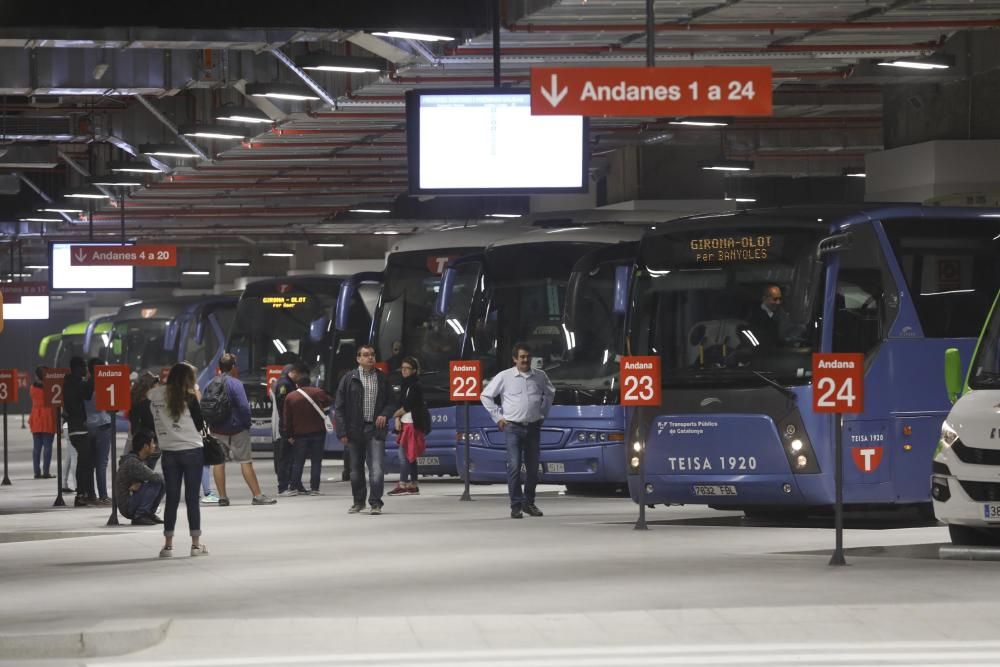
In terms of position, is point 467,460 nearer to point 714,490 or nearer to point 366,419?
point 366,419

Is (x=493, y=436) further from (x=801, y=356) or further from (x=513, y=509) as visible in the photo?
(x=801, y=356)

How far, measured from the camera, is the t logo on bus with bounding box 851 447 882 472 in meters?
17.9

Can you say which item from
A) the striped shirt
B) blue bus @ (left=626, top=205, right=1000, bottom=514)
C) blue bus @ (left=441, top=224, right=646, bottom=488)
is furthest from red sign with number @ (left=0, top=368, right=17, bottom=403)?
blue bus @ (left=626, top=205, right=1000, bottom=514)

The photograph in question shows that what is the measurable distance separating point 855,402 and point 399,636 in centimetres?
498

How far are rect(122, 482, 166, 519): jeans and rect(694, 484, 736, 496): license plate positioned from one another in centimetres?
574

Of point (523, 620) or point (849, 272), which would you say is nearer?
point (523, 620)

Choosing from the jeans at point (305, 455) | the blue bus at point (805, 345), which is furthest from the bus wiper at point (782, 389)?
the jeans at point (305, 455)

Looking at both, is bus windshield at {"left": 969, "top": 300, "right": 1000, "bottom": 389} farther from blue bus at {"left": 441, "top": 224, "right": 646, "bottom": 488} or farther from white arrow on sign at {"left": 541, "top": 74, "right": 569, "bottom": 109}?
blue bus at {"left": 441, "top": 224, "right": 646, "bottom": 488}

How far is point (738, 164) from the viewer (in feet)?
111

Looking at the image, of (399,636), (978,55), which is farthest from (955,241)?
(399,636)

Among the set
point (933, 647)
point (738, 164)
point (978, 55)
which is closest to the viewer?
point (933, 647)

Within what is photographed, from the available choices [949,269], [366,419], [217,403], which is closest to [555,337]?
[366,419]

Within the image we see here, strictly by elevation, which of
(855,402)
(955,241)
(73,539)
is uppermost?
(955,241)

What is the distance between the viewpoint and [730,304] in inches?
734
